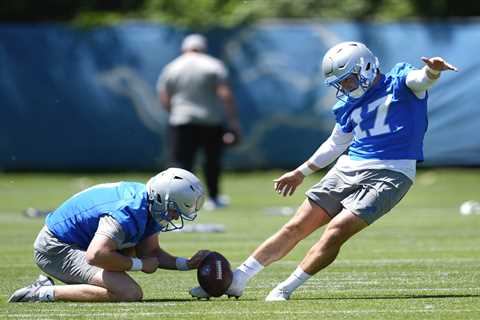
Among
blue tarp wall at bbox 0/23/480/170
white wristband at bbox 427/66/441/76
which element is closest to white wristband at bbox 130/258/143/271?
white wristband at bbox 427/66/441/76

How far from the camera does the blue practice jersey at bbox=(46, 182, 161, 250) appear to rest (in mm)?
7801

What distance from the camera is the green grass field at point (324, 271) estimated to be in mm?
7344

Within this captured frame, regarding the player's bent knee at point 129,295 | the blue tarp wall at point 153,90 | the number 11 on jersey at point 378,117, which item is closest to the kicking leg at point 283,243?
the player's bent knee at point 129,295

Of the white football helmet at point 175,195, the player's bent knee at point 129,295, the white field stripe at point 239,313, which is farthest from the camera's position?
the player's bent knee at point 129,295

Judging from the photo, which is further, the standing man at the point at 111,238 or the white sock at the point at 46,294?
the white sock at the point at 46,294

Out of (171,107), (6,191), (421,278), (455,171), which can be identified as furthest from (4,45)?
(421,278)

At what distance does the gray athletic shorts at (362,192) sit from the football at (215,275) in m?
0.72

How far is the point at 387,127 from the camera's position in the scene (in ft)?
26.5

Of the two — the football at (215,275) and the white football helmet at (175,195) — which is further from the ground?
the white football helmet at (175,195)

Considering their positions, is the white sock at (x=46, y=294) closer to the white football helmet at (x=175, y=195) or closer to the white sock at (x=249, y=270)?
the white football helmet at (x=175, y=195)

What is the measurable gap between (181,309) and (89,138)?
541 inches

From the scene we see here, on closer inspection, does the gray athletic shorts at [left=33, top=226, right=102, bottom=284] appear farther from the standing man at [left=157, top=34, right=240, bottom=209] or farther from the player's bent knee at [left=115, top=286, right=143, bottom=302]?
the standing man at [left=157, top=34, right=240, bottom=209]

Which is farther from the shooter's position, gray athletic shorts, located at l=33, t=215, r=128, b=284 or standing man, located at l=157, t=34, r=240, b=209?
standing man, located at l=157, t=34, r=240, b=209

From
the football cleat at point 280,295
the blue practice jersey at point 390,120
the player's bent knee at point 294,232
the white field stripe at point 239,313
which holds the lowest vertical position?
the football cleat at point 280,295
